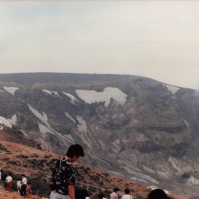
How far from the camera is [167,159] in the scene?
11256 centimetres

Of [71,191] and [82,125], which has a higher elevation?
[71,191]

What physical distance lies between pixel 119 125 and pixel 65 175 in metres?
116

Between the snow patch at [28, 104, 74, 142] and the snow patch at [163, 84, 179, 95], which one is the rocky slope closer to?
the snow patch at [28, 104, 74, 142]

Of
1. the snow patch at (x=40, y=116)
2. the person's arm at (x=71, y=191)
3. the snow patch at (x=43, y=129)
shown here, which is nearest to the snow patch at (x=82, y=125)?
the snow patch at (x=40, y=116)

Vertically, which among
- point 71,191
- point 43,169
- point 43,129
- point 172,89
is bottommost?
point 43,129

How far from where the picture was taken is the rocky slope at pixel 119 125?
100938mm

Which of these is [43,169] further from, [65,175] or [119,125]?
[119,125]

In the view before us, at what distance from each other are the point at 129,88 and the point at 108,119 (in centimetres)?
2286

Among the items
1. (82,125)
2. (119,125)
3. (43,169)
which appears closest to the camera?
(43,169)

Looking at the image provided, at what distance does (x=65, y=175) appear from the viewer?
686 cm

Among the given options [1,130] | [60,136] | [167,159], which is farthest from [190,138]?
[1,130]

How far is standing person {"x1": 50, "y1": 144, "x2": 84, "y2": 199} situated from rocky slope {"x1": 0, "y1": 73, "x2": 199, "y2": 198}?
84489 millimetres

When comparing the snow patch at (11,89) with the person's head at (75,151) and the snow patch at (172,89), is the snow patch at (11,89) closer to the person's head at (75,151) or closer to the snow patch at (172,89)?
the snow patch at (172,89)

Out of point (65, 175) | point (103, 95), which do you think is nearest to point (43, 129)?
point (103, 95)
